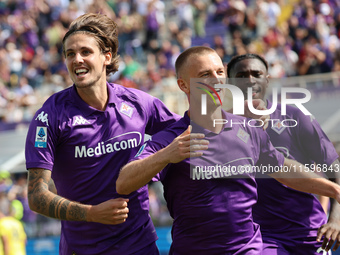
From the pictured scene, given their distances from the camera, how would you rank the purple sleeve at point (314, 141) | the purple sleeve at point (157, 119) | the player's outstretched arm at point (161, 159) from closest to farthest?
the player's outstretched arm at point (161, 159)
the purple sleeve at point (157, 119)
the purple sleeve at point (314, 141)

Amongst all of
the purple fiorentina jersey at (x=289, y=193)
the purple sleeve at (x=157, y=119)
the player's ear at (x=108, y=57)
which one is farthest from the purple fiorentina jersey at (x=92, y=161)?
the purple fiorentina jersey at (x=289, y=193)

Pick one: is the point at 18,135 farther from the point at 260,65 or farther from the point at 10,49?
the point at 260,65

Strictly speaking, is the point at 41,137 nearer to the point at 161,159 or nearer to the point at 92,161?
the point at 92,161

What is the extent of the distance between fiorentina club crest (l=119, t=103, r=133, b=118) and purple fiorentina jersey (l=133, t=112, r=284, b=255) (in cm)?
58

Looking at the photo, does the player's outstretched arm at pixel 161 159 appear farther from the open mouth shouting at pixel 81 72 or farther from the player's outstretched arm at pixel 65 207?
the open mouth shouting at pixel 81 72

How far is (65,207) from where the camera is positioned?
3910mm

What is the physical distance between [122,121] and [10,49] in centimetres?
1556

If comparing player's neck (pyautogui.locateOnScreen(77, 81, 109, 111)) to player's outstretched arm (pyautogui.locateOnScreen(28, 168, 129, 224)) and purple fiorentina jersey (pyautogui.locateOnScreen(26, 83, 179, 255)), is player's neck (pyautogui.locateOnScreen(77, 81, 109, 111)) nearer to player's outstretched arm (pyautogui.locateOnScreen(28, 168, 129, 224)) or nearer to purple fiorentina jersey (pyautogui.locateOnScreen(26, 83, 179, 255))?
purple fiorentina jersey (pyautogui.locateOnScreen(26, 83, 179, 255))

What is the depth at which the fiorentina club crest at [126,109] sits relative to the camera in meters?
4.50

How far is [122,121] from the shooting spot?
4457 mm

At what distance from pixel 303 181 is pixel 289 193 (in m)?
0.45

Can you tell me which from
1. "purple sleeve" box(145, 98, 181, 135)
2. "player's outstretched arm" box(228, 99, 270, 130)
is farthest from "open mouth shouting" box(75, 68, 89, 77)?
"player's outstretched arm" box(228, 99, 270, 130)

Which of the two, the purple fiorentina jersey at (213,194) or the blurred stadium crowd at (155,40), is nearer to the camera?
the purple fiorentina jersey at (213,194)

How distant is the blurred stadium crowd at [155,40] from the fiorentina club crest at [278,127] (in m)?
7.54
